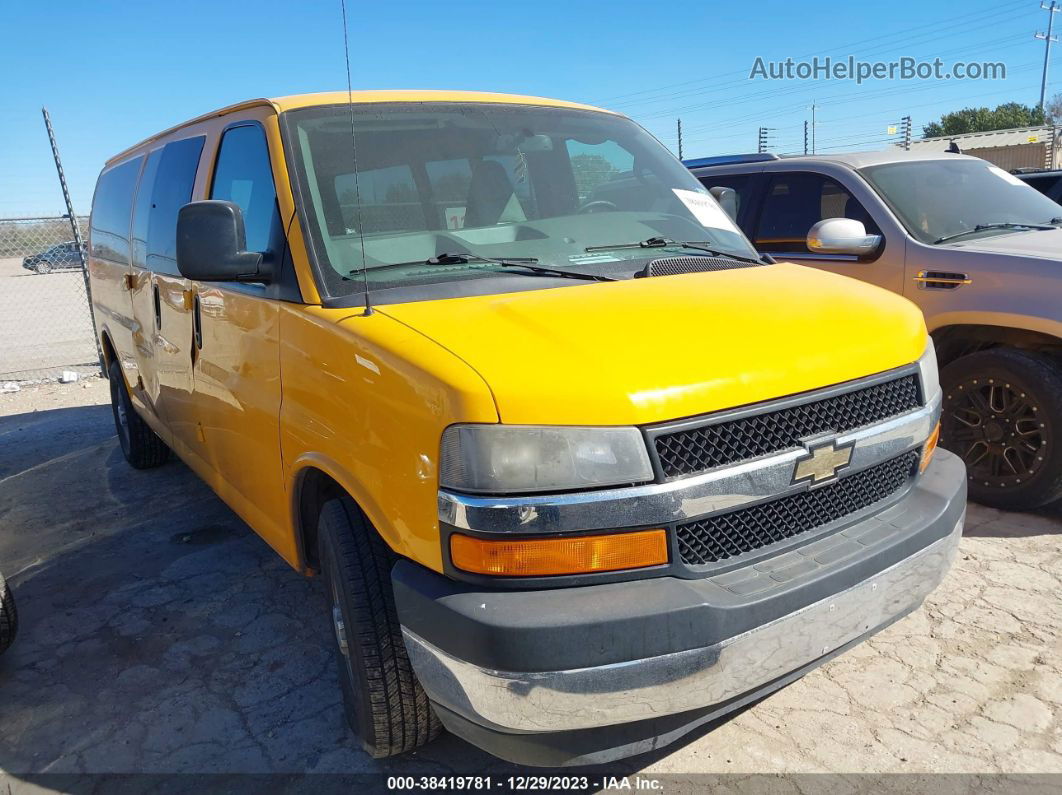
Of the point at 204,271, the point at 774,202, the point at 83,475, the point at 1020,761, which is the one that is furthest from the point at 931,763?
the point at 83,475

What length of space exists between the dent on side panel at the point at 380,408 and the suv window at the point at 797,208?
3853 mm

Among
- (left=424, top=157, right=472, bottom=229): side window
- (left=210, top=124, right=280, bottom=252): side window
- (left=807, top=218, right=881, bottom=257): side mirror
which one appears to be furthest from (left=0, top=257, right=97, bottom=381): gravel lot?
(left=807, top=218, right=881, bottom=257): side mirror

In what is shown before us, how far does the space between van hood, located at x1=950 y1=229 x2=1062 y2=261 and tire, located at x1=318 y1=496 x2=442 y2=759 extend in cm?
373

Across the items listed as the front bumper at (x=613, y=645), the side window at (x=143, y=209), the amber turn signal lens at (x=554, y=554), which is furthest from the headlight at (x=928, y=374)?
the side window at (x=143, y=209)

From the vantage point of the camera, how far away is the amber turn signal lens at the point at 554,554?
6.37ft

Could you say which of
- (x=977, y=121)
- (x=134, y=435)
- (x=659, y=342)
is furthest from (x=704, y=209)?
(x=977, y=121)

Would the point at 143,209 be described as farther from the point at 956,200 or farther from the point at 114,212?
the point at 956,200

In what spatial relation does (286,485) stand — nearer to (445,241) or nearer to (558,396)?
(445,241)

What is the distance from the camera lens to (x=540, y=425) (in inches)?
75.8

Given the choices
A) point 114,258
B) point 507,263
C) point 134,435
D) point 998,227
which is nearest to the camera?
point 507,263

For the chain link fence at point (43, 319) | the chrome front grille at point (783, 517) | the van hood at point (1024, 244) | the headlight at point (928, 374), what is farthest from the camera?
the chain link fence at point (43, 319)

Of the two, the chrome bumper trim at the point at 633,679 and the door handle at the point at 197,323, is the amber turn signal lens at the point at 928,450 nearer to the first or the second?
the chrome bumper trim at the point at 633,679

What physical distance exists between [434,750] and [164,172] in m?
3.26

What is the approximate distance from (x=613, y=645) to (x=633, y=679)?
0.10m
